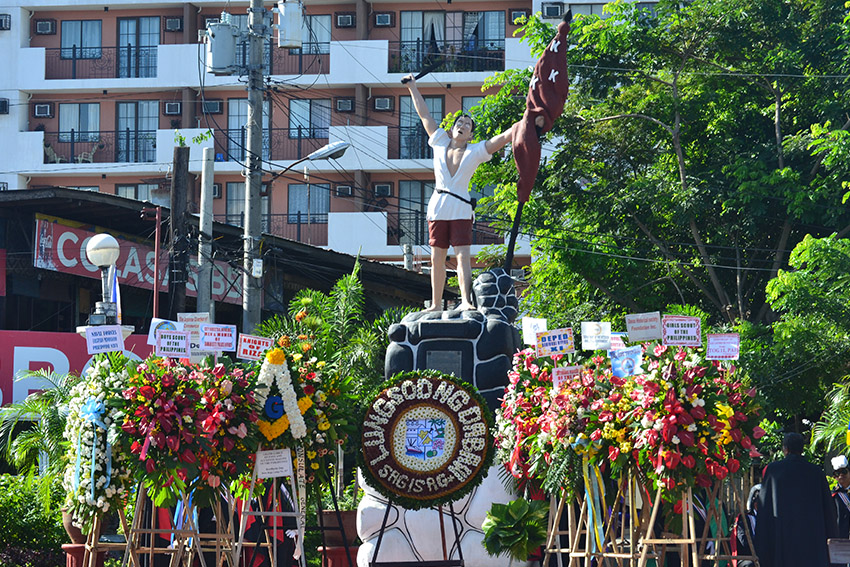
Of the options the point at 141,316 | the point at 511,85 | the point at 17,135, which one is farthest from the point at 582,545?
the point at 17,135

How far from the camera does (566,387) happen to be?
10.1 metres

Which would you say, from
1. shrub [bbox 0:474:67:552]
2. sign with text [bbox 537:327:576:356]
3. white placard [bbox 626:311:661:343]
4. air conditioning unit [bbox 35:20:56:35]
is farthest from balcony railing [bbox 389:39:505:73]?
white placard [bbox 626:311:661:343]

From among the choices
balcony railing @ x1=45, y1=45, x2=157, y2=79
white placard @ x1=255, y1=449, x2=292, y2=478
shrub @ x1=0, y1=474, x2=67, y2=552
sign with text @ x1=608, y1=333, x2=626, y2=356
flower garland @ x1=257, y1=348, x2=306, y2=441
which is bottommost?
shrub @ x1=0, y1=474, x2=67, y2=552

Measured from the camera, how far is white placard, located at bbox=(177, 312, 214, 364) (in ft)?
34.6

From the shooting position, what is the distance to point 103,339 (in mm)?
10406

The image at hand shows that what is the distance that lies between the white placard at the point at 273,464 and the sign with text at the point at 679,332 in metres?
3.00

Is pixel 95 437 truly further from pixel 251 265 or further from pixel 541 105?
pixel 251 265

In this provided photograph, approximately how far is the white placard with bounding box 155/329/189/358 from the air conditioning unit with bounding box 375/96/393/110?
954 inches

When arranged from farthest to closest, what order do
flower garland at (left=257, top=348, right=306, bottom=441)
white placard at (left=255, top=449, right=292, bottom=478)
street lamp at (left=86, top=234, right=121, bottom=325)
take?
1. street lamp at (left=86, top=234, right=121, bottom=325)
2. flower garland at (left=257, top=348, right=306, bottom=441)
3. white placard at (left=255, top=449, right=292, bottom=478)

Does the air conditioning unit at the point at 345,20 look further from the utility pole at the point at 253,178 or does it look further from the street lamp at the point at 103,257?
the street lamp at the point at 103,257

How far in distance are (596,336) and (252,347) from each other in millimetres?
2753

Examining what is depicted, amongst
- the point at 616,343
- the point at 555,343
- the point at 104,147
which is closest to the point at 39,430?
the point at 555,343

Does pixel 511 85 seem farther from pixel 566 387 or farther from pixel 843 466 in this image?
pixel 566 387

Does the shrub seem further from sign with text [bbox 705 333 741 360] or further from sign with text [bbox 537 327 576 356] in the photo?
sign with text [bbox 705 333 741 360]
